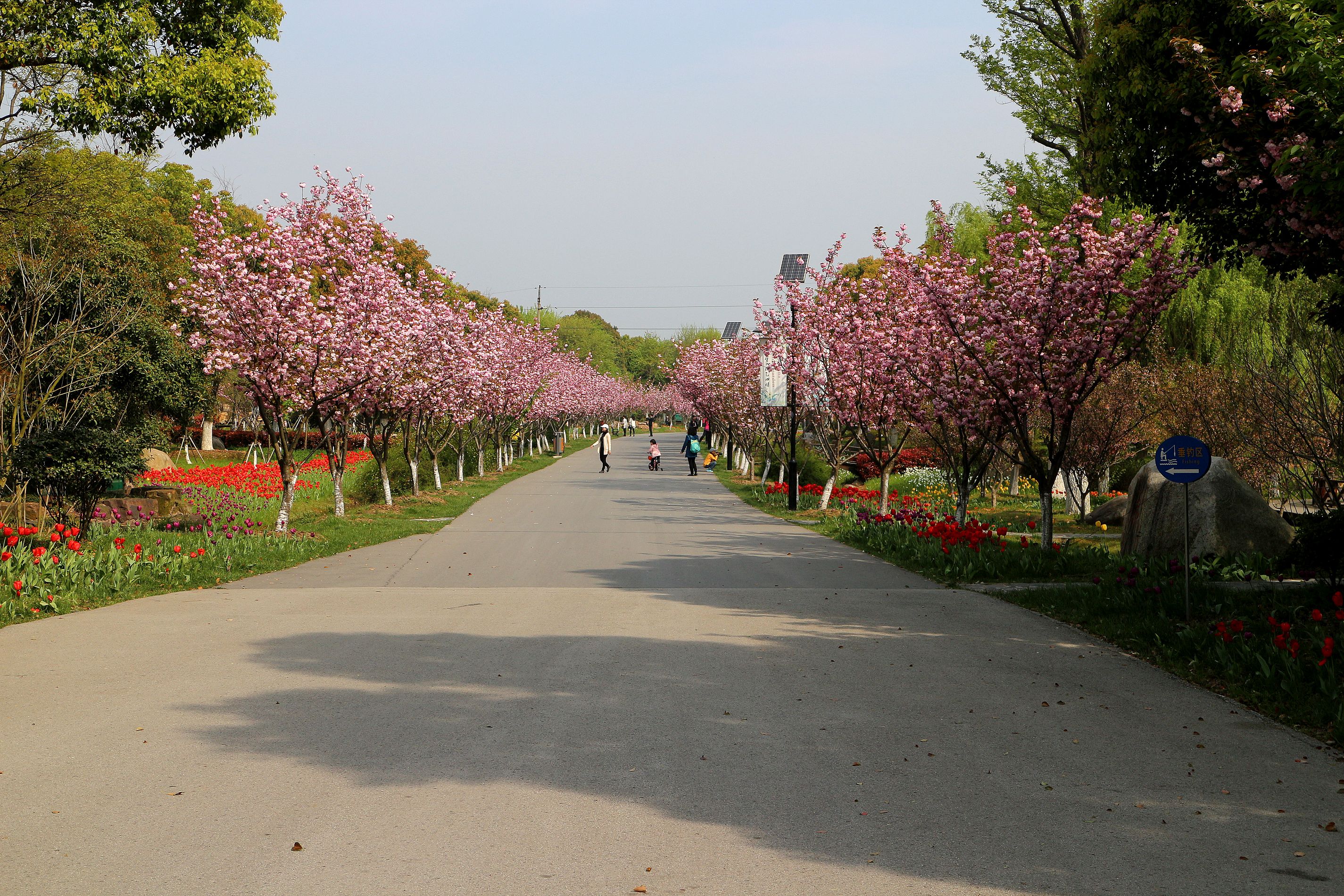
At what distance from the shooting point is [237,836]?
4.74m

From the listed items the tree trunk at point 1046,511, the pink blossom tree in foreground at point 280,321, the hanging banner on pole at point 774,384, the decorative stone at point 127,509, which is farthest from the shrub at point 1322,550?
the hanging banner on pole at point 774,384

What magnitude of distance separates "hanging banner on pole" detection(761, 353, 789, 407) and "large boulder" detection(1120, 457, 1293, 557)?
13265mm

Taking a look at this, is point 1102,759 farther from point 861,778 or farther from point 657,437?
point 657,437

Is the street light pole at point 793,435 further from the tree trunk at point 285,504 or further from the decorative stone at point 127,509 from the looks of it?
the decorative stone at point 127,509

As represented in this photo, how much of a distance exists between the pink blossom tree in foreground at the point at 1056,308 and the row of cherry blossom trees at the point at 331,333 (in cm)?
1047

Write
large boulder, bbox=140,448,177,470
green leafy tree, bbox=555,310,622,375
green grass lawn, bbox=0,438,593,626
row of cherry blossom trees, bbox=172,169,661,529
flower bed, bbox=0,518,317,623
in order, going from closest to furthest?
flower bed, bbox=0,518,317,623, green grass lawn, bbox=0,438,593,626, row of cherry blossom trees, bbox=172,169,661,529, large boulder, bbox=140,448,177,470, green leafy tree, bbox=555,310,622,375

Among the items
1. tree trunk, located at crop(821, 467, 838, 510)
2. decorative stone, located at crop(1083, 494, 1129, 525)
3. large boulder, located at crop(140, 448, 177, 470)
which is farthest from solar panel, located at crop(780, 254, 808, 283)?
large boulder, located at crop(140, 448, 177, 470)

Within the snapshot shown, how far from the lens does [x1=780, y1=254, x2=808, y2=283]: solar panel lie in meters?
27.1

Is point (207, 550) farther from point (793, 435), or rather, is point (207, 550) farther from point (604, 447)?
point (604, 447)

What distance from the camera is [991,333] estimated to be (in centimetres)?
1580

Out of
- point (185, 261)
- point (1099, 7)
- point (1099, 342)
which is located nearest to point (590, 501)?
point (185, 261)

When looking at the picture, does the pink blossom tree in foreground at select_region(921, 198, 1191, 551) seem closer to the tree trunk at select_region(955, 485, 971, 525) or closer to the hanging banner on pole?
the tree trunk at select_region(955, 485, 971, 525)

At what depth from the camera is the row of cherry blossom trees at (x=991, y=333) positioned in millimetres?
14008

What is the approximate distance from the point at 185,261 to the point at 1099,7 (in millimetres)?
26468
